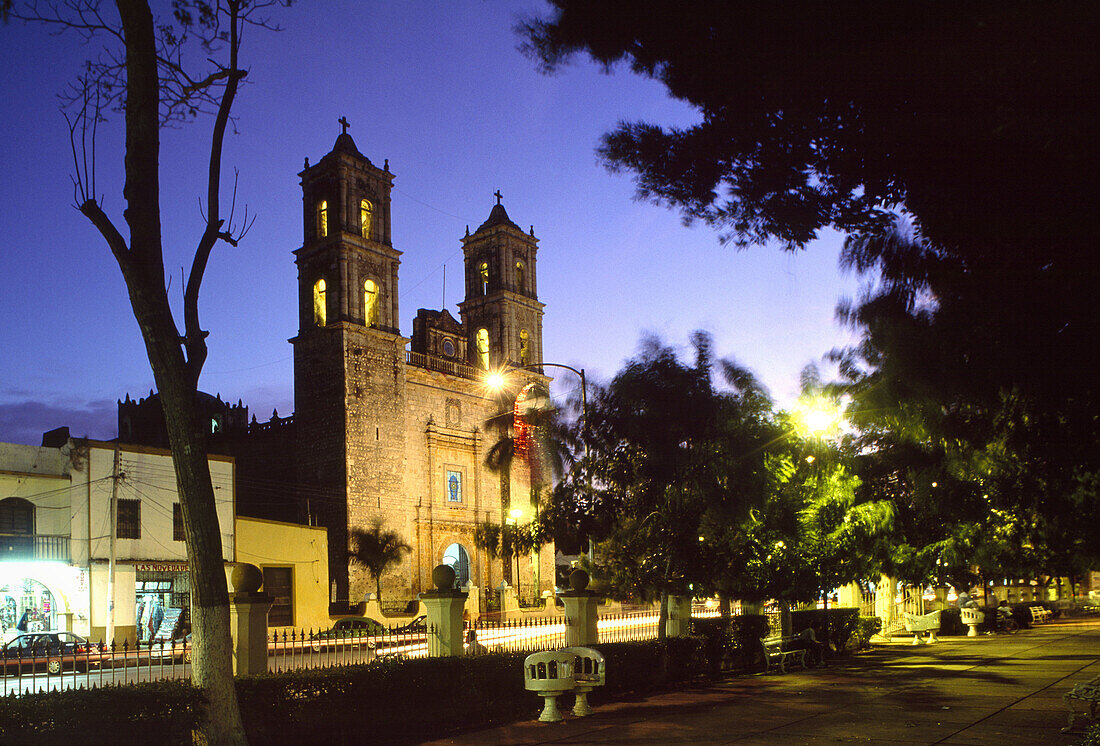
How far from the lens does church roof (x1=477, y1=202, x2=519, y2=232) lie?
185ft

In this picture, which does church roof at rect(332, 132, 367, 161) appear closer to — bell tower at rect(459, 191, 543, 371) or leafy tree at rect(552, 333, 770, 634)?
bell tower at rect(459, 191, 543, 371)

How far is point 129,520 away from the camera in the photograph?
3300 centimetres

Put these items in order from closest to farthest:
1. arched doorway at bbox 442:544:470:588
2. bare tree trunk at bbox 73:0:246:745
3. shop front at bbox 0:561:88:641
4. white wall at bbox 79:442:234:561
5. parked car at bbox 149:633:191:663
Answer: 1. bare tree trunk at bbox 73:0:246:745
2. parked car at bbox 149:633:191:663
3. shop front at bbox 0:561:88:641
4. white wall at bbox 79:442:234:561
5. arched doorway at bbox 442:544:470:588

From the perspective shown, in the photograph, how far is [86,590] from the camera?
30.8 m

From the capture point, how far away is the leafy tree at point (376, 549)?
43438mm

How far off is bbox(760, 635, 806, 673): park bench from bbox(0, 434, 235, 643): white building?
22372 mm

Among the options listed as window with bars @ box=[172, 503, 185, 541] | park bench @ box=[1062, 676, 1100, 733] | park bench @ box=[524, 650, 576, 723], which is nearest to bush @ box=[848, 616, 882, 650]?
park bench @ box=[524, 650, 576, 723]

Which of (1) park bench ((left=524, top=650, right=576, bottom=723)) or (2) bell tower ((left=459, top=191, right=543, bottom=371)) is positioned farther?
(2) bell tower ((left=459, top=191, right=543, bottom=371))

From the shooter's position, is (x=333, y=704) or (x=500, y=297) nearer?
(x=333, y=704)

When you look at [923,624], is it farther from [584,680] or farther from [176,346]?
[176,346]

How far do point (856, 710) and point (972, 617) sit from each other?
1712 centimetres

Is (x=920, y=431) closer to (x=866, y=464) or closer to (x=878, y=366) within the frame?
(x=878, y=366)

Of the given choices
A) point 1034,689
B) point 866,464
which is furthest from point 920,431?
point 866,464

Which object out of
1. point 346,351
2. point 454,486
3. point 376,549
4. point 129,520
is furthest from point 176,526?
point 454,486
